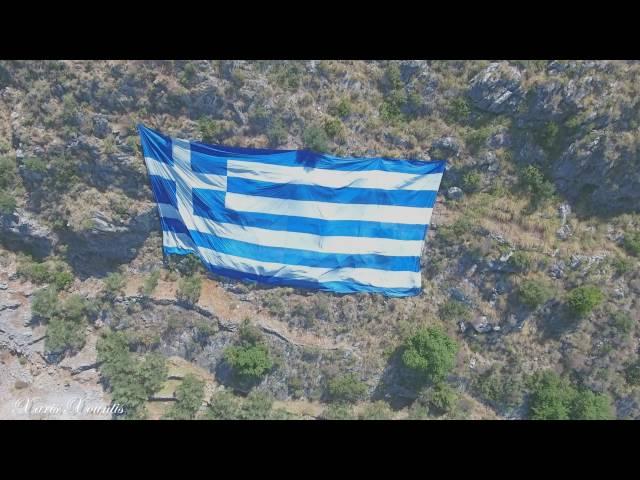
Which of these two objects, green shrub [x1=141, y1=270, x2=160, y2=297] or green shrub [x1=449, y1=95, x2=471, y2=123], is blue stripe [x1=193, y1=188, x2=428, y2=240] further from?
green shrub [x1=449, y1=95, x2=471, y2=123]

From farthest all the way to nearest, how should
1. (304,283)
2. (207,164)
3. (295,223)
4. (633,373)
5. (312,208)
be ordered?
1. (633,373)
2. (304,283)
3. (295,223)
4. (312,208)
5. (207,164)

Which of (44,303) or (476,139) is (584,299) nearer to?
(476,139)

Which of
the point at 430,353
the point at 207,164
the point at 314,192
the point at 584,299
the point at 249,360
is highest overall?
the point at 207,164

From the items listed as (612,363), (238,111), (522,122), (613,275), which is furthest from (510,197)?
(238,111)

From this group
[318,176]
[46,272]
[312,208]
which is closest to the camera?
[318,176]

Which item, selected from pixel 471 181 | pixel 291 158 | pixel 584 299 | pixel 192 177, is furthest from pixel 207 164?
pixel 584 299

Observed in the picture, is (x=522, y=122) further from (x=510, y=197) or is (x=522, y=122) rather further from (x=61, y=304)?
(x=61, y=304)

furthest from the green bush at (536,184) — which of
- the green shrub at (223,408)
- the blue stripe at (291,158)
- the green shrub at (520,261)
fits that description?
the green shrub at (223,408)
